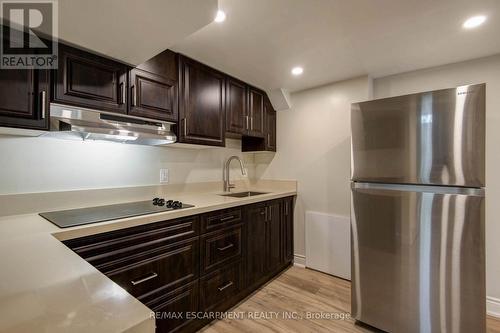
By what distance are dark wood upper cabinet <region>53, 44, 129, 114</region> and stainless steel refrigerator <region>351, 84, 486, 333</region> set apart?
1.76 m

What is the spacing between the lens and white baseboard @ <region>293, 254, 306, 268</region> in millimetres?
2833

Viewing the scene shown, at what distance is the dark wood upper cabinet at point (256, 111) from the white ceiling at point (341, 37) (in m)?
0.34

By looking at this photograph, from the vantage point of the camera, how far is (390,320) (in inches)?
64.7

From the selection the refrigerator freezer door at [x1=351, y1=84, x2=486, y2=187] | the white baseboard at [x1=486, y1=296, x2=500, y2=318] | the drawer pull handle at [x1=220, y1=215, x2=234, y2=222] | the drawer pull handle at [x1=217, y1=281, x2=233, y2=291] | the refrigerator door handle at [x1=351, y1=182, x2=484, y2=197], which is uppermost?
the refrigerator freezer door at [x1=351, y1=84, x2=486, y2=187]

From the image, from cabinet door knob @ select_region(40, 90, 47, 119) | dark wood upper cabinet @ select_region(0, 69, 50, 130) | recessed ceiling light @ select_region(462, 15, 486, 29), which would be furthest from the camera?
recessed ceiling light @ select_region(462, 15, 486, 29)

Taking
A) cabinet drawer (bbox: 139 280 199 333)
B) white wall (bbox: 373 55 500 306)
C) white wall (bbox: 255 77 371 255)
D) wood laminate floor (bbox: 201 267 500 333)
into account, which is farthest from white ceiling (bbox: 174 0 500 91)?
wood laminate floor (bbox: 201 267 500 333)

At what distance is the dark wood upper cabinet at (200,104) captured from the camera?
196 cm

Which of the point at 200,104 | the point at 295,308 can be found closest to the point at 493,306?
the point at 295,308

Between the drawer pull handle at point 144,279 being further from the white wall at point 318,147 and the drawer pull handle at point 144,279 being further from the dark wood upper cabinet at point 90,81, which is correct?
the white wall at point 318,147

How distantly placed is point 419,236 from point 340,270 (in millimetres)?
1221

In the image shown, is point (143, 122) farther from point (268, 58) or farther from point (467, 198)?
point (467, 198)

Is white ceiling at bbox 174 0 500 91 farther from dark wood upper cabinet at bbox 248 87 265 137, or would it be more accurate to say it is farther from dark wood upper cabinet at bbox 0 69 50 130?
dark wood upper cabinet at bbox 0 69 50 130

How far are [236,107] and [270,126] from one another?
67cm

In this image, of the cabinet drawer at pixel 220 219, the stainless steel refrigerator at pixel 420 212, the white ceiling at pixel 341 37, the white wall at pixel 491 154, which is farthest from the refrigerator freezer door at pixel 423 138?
the cabinet drawer at pixel 220 219
